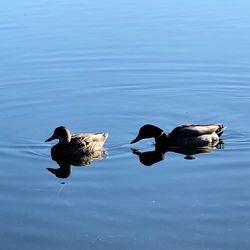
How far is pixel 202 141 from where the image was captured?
14219mm

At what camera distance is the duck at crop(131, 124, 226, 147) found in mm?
14109

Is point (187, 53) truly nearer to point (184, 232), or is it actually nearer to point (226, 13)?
point (226, 13)

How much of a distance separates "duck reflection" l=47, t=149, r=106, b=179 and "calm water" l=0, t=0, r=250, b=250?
0.17 metres

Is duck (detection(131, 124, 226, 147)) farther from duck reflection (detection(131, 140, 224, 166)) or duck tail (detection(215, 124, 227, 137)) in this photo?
duck reflection (detection(131, 140, 224, 166))

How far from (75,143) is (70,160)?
1.12 ft

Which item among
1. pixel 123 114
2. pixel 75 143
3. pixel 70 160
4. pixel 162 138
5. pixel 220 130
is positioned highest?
pixel 123 114

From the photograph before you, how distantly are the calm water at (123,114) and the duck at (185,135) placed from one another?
0.29 m

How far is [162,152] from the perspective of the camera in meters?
14.0

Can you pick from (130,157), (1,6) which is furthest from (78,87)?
(1,6)

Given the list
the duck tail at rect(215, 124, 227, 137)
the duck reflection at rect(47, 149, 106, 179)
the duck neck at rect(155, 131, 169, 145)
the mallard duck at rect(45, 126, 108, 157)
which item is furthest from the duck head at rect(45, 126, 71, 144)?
the duck tail at rect(215, 124, 227, 137)

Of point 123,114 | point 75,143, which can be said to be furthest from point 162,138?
point 75,143

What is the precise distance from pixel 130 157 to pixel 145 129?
965 mm

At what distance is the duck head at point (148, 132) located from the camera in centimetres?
1420

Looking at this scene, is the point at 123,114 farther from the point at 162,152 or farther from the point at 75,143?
the point at 75,143
